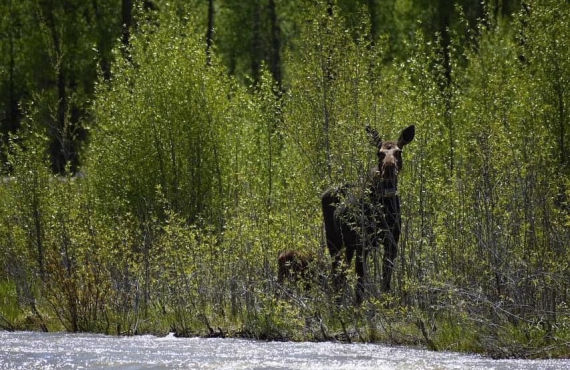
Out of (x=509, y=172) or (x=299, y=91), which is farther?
(x=299, y=91)

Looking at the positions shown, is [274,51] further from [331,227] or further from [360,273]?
[360,273]

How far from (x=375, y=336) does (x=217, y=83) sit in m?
11.1

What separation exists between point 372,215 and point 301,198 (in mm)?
4053

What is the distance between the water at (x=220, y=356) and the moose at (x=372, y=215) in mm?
1411

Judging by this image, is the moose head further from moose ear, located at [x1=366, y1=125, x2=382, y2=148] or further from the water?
the water

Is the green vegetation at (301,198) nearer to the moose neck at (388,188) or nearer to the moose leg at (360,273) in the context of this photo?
the moose leg at (360,273)

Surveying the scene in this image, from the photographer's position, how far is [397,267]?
1336cm

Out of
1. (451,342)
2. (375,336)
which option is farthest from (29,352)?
(451,342)

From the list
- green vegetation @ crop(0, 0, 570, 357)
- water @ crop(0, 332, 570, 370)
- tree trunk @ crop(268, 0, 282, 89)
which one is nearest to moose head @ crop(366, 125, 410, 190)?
green vegetation @ crop(0, 0, 570, 357)

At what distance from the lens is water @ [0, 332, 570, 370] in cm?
1070

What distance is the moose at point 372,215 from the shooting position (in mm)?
13062

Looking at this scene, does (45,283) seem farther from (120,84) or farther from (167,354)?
(120,84)

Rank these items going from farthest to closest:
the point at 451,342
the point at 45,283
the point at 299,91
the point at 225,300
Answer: the point at 299,91 → the point at 45,283 → the point at 225,300 → the point at 451,342

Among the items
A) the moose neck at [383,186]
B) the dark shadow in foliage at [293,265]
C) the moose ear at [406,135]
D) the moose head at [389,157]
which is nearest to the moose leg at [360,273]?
the dark shadow in foliage at [293,265]
